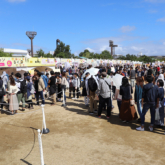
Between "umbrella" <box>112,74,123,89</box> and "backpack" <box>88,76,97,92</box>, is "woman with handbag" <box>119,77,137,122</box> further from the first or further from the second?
"backpack" <box>88,76,97,92</box>

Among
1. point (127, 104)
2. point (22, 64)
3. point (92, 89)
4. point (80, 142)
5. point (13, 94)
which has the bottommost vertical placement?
point (80, 142)

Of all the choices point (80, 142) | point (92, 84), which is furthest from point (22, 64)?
point (80, 142)

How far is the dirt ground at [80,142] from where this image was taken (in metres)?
3.60

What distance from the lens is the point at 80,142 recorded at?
4.42 meters

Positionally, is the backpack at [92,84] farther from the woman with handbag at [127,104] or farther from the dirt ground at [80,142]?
the woman with handbag at [127,104]

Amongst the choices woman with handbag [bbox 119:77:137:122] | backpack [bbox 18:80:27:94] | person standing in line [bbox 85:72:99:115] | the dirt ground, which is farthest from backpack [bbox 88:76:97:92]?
backpack [bbox 18:80:27:94]

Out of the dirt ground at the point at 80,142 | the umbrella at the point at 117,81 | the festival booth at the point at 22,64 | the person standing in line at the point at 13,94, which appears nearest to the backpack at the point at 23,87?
the person standing in line at the point at 13,94

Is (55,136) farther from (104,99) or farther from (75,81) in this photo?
(75,81)

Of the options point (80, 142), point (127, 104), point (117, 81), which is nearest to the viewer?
point (80, 142)

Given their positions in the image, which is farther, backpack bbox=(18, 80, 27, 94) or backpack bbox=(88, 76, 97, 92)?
backpack bbox=(18, 80, 27, 94)

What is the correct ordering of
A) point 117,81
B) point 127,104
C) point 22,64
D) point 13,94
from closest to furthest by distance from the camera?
point 127,104, point 117,81, point 13,94, point 22,64

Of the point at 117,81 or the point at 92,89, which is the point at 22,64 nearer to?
the point at 92,89

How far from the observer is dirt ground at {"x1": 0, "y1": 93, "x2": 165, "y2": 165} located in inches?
142

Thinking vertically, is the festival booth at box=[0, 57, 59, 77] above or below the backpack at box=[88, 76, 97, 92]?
above
